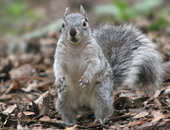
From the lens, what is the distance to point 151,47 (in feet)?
17.0

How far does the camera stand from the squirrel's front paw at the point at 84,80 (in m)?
4.09

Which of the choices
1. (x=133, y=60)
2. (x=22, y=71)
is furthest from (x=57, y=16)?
(x=133, y=60)

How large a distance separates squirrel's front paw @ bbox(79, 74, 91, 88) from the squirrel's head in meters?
0.44

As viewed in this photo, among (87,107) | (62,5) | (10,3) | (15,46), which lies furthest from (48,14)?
(87,107)

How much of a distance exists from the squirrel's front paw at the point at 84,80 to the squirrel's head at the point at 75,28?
444 mm

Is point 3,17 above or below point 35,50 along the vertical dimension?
above

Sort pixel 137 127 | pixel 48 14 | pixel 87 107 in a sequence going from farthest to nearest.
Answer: pixel 48 14
pixel 87 107
pixel 137 127

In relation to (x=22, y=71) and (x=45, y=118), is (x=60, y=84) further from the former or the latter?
(x=22, y=71)

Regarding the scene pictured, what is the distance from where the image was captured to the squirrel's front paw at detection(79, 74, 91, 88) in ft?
13.4

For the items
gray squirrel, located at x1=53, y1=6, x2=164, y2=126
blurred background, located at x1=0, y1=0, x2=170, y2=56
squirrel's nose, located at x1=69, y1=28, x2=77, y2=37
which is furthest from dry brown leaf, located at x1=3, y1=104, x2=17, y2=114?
blurred background, located at x1=0, y1=0, x2=170, y2=56

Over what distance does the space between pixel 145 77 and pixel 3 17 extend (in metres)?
10.2

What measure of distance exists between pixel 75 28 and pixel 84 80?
64cm

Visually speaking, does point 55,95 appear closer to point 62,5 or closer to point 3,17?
point 3,17

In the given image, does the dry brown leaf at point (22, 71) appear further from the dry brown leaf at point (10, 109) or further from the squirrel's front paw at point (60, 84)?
the squirrel's front paw at point (60, 84)
